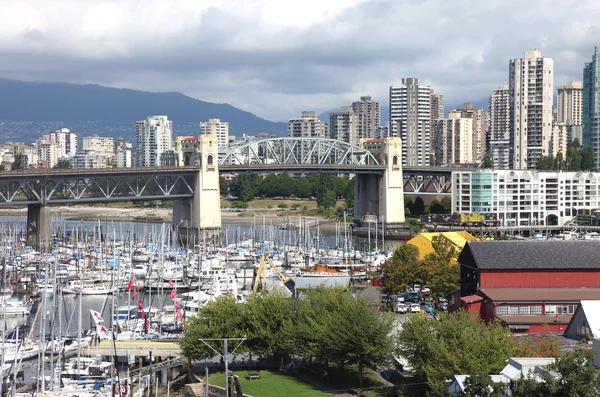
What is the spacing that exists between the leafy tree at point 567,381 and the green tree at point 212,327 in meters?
14.7

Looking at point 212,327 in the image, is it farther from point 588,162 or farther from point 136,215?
point 588,162

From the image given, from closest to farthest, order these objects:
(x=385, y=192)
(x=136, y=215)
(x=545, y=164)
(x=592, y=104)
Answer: (x=385, y=192) < (x=545, y=164) < (x=136, y=215) < (x=592, y=104)

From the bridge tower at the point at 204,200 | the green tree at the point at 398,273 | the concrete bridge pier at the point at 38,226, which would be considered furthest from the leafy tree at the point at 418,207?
the green tree at the point at 398,273

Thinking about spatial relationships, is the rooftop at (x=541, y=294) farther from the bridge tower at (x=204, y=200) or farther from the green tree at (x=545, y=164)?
the green tree at (x=545, y=164)

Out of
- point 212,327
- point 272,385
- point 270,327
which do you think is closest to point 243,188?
point 270,327

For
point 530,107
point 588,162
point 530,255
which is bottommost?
point 530,255

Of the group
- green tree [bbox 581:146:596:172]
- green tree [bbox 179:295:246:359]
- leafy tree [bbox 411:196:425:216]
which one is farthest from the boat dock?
green tree [bbox 581:146:596:172]

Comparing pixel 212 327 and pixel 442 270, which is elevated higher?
pixel 442 270

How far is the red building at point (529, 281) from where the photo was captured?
40000 mm

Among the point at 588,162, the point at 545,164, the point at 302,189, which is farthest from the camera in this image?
the point at 302,189

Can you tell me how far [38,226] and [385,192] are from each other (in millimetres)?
45666

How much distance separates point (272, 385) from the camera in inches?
1430

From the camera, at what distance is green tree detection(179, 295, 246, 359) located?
39.2 m

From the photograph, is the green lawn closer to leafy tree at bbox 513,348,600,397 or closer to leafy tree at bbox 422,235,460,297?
leafy tree at bbox 513,348,600,397
